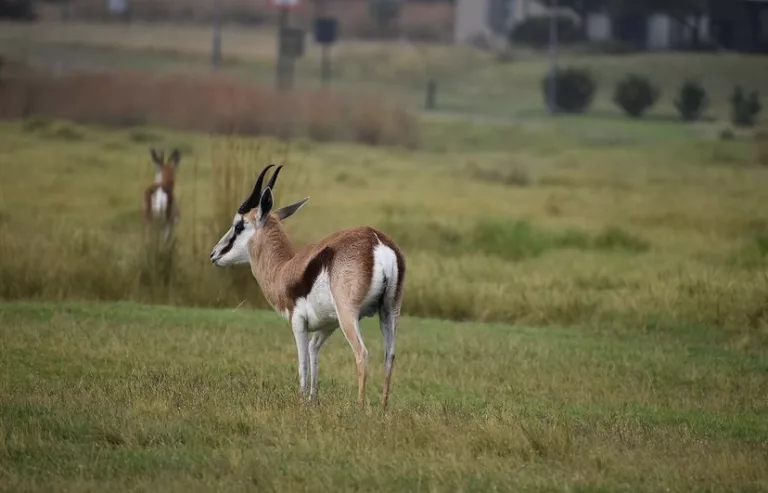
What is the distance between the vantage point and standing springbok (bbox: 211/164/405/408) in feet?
32.6

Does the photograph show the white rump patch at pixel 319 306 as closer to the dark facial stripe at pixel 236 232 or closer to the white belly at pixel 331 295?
the white belly at pixel 331 295

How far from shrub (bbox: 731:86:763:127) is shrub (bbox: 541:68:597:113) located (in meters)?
5.97

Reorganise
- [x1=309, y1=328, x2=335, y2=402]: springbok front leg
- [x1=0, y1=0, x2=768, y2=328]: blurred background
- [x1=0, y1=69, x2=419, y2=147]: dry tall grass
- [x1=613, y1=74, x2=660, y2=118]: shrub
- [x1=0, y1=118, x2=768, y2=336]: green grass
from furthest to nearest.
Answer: [x1=613, y1=74, x2=660, y2=118]: shrub
[x1=0, y1=69, x2=419, y2=147]: dry tall grass
[x1=0, y1=0, x2=768, y2=328]: blurred background
[x1=0, y1=118, x2=768, y2=336]: green grass
[x1=309, y1=328, x2=335, y2=402]: springbok front leg

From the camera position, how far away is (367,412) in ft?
32.1

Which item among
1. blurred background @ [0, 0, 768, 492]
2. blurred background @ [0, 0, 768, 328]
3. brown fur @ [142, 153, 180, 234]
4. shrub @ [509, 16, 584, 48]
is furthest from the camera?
shrub @ [509, 16, 584, 48]

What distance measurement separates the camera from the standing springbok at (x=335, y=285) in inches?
392

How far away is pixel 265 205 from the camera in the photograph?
11.1 m

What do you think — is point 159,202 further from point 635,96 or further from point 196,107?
point 635,96

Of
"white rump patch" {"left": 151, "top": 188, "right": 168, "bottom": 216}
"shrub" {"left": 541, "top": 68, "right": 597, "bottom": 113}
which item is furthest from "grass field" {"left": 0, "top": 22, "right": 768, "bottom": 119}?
"white rump patch" {"left": 151, "top": 188, "right": 168, "bottom": 216}

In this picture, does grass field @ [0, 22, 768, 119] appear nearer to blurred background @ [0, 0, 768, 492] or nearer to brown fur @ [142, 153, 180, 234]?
blurred background @ [0, 0, 768, 492]

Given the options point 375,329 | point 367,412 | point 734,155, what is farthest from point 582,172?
point 367,412

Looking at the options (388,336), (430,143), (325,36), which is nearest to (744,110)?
(430,143)

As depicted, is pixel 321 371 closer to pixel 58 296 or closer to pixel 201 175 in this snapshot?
pixel 58 296

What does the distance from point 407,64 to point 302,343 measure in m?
49.4
